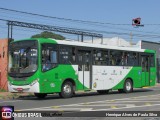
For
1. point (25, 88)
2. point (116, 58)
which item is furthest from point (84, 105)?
point (116, 58)

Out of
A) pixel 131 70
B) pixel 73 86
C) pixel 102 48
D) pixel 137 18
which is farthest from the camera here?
pixel 137 18

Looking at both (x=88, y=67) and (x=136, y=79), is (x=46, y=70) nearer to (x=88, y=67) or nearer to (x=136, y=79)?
(x=88, y=67)

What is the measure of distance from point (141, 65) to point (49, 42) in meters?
9.31

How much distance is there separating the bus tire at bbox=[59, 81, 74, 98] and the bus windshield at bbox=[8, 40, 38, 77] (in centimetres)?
217

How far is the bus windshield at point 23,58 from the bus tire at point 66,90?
217cm

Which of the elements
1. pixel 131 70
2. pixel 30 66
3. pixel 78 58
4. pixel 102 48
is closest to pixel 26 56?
pixel 30 66

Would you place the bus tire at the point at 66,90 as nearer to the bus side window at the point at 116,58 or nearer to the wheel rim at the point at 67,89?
the wheel rim at the point at 67,89

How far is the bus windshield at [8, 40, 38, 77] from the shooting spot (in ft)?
63.1

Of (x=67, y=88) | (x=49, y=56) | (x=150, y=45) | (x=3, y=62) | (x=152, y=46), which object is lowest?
(x=67, y=88)

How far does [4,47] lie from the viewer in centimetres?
2827

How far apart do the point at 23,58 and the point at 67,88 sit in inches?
116

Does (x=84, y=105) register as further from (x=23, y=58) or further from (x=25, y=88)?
(x=23, y=58)

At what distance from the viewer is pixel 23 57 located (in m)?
19.6

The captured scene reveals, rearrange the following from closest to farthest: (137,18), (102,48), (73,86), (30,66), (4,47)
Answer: (30,66)
(73,86)
(102,48)
(4,47)
(137,18)
